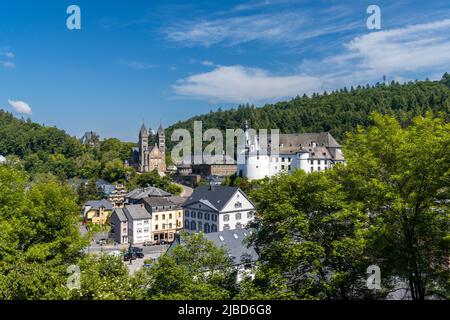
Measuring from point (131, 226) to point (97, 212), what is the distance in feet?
35.9

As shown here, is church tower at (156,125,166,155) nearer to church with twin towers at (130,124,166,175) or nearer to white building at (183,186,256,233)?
church with twin towers at (130,124,166,175)

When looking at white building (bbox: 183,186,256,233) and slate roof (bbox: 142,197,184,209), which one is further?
slate roof (bbox: 142,197,184,209)

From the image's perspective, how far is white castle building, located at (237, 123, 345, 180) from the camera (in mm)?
78688

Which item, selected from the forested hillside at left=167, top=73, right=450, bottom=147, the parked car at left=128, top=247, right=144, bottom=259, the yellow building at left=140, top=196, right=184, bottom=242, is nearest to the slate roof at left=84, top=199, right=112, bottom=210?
the yellow building at left=140, top=196, right=184, bottom=242

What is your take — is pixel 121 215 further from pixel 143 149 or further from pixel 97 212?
pixel 143 149

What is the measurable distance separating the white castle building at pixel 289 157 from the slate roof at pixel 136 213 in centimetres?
2542

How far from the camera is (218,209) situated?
49.7 metres

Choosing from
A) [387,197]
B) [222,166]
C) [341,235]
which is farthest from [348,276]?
[222,166]

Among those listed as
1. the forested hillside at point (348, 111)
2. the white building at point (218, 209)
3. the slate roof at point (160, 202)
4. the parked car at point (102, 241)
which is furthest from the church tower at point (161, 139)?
the white building at point (218, 209)

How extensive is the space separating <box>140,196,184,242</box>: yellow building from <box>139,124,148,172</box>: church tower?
54.4 m

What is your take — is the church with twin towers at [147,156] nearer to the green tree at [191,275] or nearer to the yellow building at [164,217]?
the yellow building at [164,217]

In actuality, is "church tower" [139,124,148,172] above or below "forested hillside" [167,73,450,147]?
below

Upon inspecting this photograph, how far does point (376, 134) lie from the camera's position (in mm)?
14898
